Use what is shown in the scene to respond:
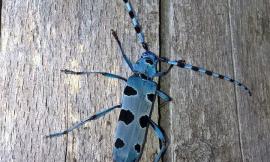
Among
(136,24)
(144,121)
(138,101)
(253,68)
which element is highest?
(136,24)

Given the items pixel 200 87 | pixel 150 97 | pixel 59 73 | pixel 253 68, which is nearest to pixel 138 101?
pixel 150 97

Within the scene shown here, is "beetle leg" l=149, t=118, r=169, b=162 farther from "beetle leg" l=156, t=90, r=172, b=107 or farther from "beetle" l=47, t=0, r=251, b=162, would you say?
"beetle leg" l=156, t=90, r=172, b=107

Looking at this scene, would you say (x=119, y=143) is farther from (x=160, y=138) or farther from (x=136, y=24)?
(x=136, y=24)

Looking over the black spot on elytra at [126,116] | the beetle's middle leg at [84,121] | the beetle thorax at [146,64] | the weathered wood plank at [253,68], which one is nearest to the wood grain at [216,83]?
the weathered wood plank at [253,68]

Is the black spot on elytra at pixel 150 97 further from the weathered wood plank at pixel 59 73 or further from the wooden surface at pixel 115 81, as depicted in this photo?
the weathered wood plank at pixel 59 73

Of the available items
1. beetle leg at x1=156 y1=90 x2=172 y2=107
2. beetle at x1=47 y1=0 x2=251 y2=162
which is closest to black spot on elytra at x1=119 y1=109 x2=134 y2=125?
beetle at x1=47 y1=0 x2=251 y2=162

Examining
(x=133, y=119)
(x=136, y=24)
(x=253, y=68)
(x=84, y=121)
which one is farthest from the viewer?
(x=253, y=68)

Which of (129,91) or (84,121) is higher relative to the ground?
(129,91)

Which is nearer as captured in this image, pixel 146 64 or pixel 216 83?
pixel 146 64

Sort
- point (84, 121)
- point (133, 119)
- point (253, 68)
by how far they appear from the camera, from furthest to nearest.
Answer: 1. point (253, 68)
2. point (133, 119)
3. point (84, 121)
